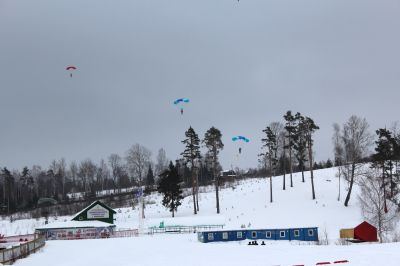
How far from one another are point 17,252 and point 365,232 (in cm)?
2838

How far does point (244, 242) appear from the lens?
133ft

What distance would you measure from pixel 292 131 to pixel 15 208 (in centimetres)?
6908

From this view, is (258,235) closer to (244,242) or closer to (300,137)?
(244,242)

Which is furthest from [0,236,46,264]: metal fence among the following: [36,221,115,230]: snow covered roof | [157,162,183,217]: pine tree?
[157,162,183,217]: pine tree

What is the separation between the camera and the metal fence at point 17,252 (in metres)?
24.3

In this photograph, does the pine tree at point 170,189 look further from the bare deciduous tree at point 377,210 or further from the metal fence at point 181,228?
the bare deciduous tree at point 377,210

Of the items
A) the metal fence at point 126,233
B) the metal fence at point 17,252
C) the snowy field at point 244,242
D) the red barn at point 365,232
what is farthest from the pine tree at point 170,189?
the red barn at point 365,232

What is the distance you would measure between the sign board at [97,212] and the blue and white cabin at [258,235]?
2003cm

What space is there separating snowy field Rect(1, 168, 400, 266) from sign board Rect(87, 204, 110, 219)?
354 cm

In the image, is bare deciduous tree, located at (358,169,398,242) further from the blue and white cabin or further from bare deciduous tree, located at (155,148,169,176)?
bare deciduous tree, located at (155,148,169,176)

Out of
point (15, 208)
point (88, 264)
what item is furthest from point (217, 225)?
point (15, 208)

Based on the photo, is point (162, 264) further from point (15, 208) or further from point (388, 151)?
point (15, 208)

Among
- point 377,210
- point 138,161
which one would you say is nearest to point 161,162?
point 138,161

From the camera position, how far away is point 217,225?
5006cm
